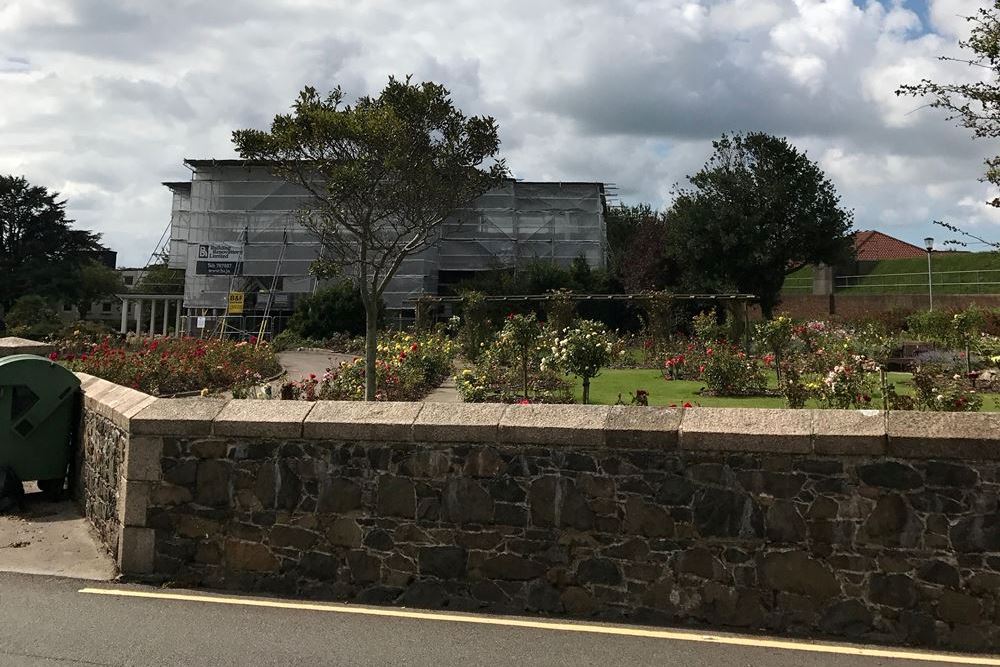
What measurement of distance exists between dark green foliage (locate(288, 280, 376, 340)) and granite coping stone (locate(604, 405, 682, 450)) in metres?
31.7

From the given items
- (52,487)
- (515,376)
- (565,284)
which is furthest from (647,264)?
(52,487)

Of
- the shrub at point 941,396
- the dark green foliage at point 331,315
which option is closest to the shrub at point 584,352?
the shrub at point 941,396

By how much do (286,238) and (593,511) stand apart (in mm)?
43080

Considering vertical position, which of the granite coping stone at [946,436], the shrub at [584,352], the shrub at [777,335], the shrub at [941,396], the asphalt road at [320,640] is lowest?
the asphalt road at [320,640]

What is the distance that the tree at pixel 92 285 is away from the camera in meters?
58.5

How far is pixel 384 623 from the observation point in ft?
16.4

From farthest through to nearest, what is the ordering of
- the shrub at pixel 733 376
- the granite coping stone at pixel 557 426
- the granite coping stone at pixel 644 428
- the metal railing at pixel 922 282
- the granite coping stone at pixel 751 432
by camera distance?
the metal railing at pixel 922 282 → the shrub at pixel 733 376 → the granite coping stone at pixel 557 426 → the granite coping stone at pixel 644 428 → the granite coping stone at pixel 751 432

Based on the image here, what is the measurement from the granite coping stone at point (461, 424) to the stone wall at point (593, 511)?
0.01 metres

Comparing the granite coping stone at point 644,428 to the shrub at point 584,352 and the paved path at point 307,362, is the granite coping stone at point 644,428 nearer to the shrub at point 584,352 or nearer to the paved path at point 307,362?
the shrub at point 584,352

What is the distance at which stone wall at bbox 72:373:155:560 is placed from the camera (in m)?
6.10

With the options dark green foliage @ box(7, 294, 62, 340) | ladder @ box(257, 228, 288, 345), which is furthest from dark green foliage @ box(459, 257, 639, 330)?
dark green foliage @ box(7, 294, 62, 340)

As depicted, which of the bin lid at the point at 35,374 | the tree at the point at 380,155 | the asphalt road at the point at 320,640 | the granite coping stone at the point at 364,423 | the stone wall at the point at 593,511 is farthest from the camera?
the tree at the point at 380,155

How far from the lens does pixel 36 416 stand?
7.82 meters

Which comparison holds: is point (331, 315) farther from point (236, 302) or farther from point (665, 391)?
point (665, 391)
